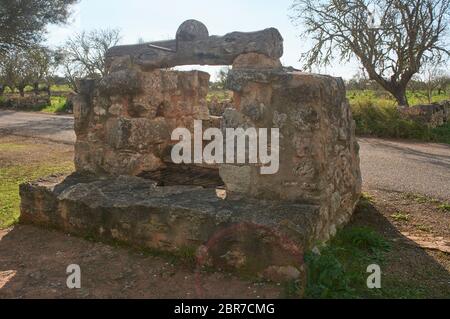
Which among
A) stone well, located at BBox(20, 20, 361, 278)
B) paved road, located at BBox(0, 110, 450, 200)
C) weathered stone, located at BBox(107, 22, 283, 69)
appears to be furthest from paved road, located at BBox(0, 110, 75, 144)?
weathered stone, located at BBox(107, 22, 283, 69)

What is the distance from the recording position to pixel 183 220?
362cm

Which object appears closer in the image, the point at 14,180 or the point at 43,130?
the point at 14,180

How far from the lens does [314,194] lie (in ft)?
12.1

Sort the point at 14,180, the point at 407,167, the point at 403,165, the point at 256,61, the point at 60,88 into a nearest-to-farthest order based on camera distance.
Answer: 1. the point at 256,61
2. the point at 14,180
3. the point at 407,167
4. the point at 403,165
5. the point at 60,88

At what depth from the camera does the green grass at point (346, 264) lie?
2.98 m

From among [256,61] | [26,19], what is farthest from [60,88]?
[256,61]

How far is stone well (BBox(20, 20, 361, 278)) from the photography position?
345cm

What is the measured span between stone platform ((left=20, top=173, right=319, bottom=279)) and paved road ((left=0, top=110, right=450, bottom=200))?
334 centimetres

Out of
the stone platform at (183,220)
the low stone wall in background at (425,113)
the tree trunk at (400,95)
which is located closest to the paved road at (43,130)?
the stone platform at (183,220)

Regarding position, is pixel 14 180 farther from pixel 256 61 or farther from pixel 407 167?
pixel 407 167

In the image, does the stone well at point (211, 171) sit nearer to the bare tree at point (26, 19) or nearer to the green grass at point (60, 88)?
the bare tree at point (26, 19)

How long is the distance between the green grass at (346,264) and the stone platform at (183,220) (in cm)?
18

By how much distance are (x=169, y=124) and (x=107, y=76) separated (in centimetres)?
109

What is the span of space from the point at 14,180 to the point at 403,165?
→ 7163mm
